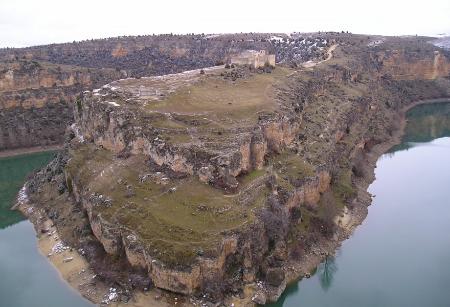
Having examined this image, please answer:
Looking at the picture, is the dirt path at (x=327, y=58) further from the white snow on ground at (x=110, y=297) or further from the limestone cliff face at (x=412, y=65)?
the white snow on ground at (x=110, y=297)

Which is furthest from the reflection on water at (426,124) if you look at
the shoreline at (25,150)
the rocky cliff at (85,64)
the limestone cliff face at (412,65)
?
the shoreline at (25,150)

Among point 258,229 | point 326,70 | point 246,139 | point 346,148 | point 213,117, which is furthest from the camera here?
point 326,70

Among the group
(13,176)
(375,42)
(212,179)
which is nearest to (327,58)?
(375,42)

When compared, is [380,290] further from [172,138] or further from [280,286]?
[172,138]

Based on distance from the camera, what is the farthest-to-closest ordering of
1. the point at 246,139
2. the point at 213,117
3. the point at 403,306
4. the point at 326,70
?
1. the point at 326,70
2. the point at 213,117
3. the point at 246,139
4. the point at 403,306

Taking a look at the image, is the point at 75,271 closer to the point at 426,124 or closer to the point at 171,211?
the point at 171,211

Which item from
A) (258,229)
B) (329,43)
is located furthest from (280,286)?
(329,43)
